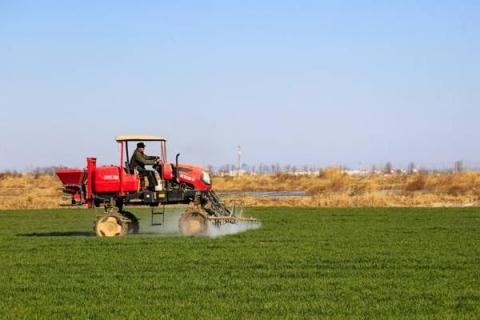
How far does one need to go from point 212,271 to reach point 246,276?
973 mm

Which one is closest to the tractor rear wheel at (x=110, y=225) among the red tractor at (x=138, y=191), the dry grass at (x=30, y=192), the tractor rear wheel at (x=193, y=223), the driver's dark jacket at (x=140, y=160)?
the red tractor at (x=138, y=191)

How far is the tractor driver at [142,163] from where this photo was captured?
76.3 ft

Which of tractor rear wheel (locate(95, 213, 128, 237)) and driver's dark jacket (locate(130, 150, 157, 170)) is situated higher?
driver's dark jacket (locate(130, 150, 157, 170))

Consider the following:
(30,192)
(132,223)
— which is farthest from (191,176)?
(30,192)

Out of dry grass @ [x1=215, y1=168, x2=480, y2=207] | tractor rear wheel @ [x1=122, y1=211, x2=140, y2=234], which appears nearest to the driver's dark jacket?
tractor rear wheel @ [x1=122, y1=211, x2=140, y2=234]

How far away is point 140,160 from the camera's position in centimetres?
2328

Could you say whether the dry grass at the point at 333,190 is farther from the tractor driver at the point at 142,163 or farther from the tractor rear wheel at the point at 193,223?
the tractor rear wheel at the point at 193,223

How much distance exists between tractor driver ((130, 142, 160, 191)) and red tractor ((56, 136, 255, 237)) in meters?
0.09

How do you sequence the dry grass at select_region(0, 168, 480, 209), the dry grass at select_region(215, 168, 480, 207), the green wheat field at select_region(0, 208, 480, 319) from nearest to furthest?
the green wheat field at select_region(0, 208, 480, 319) < the dry grass at select_region(215, 168, 480, 207) < the dry grass at select_region(0, 168, 480, 209)

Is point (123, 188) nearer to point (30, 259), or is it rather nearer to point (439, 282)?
point (30, 259)

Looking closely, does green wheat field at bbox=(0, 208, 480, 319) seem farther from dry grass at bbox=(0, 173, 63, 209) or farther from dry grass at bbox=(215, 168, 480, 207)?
dry grass at bbox=(0, 173, 63, 209)

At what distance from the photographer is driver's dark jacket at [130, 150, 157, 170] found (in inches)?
916

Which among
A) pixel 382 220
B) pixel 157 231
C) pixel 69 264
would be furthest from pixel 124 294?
pixel 382 220

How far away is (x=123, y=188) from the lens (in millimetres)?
23547
